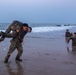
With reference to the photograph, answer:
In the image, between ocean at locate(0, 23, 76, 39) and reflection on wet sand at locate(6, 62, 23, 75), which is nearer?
reflection on wet sand at locate(6, 62, 23, 75)

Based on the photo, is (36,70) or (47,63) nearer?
(36,70)

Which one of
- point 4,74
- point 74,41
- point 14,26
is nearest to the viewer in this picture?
point 4,74

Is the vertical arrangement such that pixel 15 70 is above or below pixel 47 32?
above

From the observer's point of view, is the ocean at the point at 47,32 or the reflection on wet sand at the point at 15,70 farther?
the ocean at the point at 47,32

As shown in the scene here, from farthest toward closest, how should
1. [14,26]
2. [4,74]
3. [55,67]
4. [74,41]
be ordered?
[74,41] → [14,26] → [55,67] → [4,74]

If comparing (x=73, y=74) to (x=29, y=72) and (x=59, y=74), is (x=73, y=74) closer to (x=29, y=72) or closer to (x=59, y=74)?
(x=59, y=74)

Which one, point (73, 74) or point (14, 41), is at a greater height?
point (14, 41)

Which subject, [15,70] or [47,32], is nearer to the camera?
[15,70]

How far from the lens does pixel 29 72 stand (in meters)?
8.76

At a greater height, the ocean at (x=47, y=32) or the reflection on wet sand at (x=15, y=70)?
the reflection on wet sand at (x=15, y=70)

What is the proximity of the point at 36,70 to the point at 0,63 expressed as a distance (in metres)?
1.76

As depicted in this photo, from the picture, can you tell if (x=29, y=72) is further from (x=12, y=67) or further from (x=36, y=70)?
(x=12, y=67)

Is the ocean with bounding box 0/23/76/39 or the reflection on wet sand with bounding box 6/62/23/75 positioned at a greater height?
the reflection on wet sand with bounding box 6/62/23/75

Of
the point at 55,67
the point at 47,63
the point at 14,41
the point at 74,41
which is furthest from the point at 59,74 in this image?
the point at 74,41
